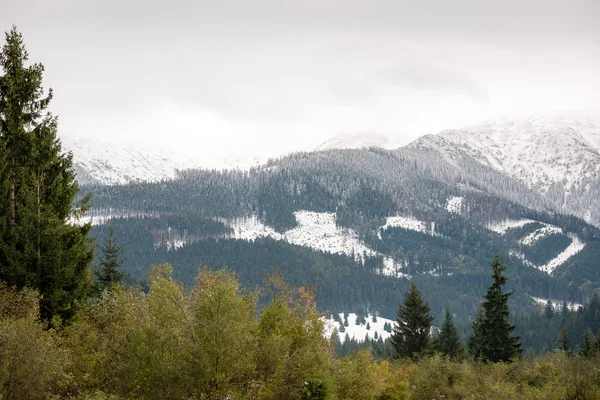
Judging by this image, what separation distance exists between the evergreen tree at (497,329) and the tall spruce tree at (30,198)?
179ft

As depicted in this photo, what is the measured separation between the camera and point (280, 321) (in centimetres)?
3931

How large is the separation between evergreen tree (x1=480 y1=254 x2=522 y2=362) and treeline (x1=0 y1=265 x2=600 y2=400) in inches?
1081

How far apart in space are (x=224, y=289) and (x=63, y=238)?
64.4 feet

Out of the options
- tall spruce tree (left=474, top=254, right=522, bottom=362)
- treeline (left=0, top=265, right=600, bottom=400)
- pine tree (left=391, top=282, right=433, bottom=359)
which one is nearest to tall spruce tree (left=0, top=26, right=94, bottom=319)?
treeline (left=0, top=265, right=600, bottom=400)

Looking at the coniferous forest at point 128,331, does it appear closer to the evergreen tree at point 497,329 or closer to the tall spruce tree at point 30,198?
the tall spruce tree at point 30,198

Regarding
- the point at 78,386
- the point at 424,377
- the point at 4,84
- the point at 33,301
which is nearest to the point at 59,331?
the point at 33,301

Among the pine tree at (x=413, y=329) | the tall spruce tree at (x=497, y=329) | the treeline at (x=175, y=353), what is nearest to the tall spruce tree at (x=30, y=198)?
the treeline at (x=175, y=353)

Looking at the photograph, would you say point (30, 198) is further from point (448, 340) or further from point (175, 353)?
point (448, 340)

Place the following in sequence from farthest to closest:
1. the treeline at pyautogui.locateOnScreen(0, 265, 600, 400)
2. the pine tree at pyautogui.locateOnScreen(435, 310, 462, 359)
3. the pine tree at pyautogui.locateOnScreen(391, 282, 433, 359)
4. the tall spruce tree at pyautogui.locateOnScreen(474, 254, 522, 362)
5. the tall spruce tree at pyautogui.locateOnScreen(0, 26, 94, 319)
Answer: the pine tree at pyautogui.locateOnScreen(435, 310, 462, 359), the pine tree at pyautogui.locateOnScreen(391, 282, 433, 359), the tall spruce tree at pyautogui.locateOnScreen(474, 254, 522, 362), the tall spruce tree at pyautogui.locateOnScreen(0, 26, 94, 319), the treeline at pyautogui.locateOnScreen(0, 265, 600, 400)

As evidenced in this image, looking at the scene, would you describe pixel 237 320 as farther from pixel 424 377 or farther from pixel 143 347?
pixel 424 377

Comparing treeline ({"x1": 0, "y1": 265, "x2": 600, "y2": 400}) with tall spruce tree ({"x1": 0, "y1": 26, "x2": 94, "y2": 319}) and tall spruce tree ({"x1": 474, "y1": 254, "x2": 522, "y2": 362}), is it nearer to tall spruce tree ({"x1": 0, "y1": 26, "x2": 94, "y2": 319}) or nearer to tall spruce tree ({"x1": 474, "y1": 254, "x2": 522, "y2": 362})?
tall spruce tree ({"x1": 0, "y1": 26, "x2": 94, "y2": 319})

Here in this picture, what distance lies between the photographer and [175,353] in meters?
29.5

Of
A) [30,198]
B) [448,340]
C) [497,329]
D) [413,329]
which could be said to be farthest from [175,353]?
[448,340]

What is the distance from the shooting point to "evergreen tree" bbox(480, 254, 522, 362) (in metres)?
69.1
